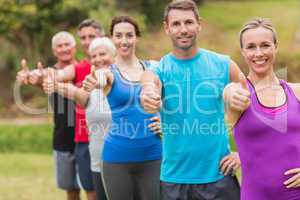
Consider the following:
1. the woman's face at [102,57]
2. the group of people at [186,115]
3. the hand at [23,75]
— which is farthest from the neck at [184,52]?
the hand at [23,75]

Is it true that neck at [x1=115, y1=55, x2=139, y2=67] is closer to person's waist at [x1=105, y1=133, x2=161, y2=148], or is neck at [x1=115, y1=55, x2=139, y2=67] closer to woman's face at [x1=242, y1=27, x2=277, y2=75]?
person's waist at [x1=105, y1=133, x2=161, y2=148]

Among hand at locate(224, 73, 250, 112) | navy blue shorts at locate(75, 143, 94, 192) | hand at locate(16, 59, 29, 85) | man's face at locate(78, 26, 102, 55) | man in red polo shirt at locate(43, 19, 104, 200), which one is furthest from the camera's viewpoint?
man's face at locate(78, 26, 102, 55)

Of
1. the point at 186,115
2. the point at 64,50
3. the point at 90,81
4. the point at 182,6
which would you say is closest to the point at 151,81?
the point at 186,115

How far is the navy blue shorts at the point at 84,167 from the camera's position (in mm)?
6176

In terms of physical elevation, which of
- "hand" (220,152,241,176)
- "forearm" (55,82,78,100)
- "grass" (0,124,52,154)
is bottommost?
"grass" (0,124,52,154)

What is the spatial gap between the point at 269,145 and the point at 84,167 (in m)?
3.04

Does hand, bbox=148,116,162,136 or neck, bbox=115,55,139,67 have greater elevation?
neck, bbox=115,55,139,67

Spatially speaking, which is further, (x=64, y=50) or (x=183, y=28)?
(x=64, y=50)

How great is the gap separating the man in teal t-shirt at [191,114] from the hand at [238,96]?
0.85 meters

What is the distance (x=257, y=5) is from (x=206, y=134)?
21.8 m

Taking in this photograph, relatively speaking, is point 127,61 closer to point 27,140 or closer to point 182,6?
point 182,6

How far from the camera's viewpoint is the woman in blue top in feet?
15.6

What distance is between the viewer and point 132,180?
16.0ft

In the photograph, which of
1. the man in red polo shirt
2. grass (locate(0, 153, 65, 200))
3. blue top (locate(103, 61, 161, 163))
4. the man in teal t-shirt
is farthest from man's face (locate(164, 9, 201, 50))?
grass (locate(0, 153, 65, 200))
